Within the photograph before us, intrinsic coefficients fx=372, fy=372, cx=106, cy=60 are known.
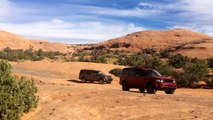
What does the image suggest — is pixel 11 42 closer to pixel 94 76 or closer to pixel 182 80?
pixel 94 76

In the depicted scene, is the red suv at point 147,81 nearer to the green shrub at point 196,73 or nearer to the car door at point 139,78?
the car door at point 139,78

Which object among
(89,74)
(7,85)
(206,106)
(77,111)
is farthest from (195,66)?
(7,85)

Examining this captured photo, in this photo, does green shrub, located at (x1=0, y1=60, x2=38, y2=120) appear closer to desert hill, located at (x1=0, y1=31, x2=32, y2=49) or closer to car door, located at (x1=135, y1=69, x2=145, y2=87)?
car door, located at (x1=135, y1=69, x2=145, y2=87)

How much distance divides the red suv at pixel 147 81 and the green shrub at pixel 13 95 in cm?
1015

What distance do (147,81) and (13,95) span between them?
12273mm

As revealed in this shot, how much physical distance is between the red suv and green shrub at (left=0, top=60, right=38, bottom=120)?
1015 cm

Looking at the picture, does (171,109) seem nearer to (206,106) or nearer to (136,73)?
(206,106)

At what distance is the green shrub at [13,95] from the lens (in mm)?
14242

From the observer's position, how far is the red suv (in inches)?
987

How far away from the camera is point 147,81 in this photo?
2553 centimetres

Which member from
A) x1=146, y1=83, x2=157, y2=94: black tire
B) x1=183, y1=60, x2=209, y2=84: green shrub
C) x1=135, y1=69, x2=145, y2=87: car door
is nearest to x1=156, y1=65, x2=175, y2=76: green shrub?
x1=183, y1=60, x2=209, y2=84: green shrub

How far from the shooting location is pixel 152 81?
2520 centimetres

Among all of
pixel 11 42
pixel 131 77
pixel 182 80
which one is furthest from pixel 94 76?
pixel 11 42

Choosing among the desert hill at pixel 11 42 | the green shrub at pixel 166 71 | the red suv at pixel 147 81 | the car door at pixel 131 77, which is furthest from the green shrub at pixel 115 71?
the desert hill at pixel 11 42
